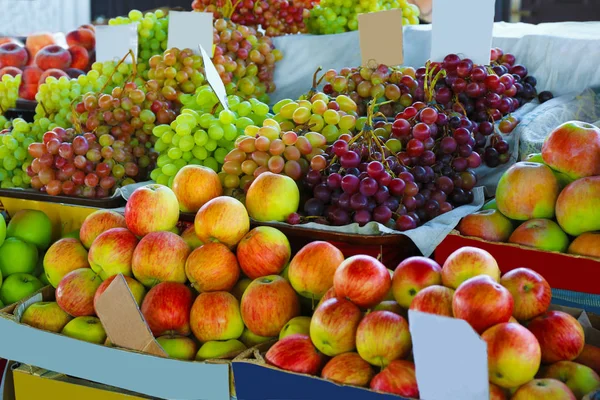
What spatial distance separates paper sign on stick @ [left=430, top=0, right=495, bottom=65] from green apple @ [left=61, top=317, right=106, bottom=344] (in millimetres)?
1209

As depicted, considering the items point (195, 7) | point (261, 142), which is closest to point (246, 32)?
point (195, 7)

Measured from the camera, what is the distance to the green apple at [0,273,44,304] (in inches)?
65.7

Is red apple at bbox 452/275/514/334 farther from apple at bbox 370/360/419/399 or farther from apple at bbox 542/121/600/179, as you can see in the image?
apple at bbox 542/121/600/179

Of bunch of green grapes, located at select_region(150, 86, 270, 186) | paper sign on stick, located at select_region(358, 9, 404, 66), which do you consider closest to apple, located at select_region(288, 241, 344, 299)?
bunch of green grapes, located at select_region(150, 86, 270, 186)

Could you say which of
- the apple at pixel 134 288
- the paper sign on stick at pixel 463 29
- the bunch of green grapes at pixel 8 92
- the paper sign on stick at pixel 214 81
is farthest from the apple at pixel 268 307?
the bunch of green grapes at pixel 8 92

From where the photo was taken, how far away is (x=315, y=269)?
1.32 metres

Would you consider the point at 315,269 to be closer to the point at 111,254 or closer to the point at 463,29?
the point at 111,254

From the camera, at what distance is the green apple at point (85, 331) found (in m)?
1.41

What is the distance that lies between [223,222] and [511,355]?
0.70m

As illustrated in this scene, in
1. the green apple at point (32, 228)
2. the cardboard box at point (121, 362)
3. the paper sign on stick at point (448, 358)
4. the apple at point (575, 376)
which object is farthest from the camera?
the green apple at point (32, 228)

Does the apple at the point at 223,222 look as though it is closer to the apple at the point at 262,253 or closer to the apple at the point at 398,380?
the apple at the point at 262,253

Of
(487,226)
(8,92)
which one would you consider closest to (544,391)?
(487,226)

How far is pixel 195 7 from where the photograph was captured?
2682mm

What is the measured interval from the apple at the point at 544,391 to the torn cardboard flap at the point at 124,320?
2.11 ft
